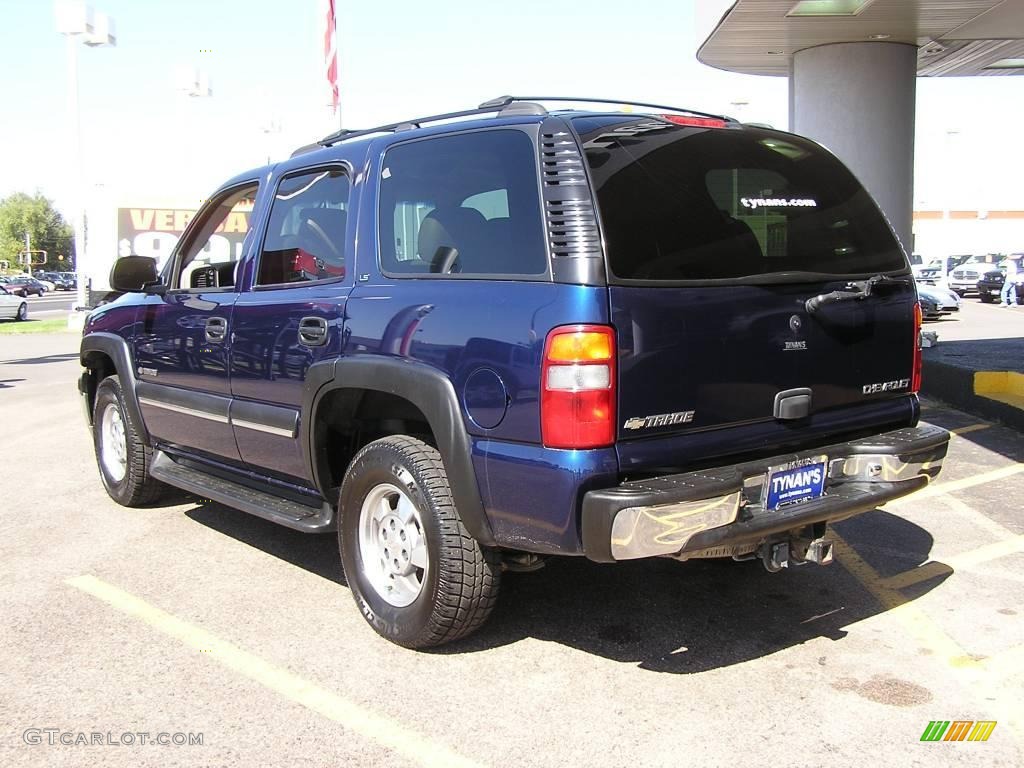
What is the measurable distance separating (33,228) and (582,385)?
359 feet

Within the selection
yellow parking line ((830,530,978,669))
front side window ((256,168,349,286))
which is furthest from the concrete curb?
front side window ((256,168,349,286))

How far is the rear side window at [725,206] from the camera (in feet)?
11.1

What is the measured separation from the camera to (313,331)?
4.19 metres

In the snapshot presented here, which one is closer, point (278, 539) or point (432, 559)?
point (432, 559)

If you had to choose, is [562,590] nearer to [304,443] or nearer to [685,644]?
[685,644]

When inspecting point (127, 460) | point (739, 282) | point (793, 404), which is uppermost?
point (739, 282)

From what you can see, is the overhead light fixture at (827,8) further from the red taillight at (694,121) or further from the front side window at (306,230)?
the front side window at (306,230)

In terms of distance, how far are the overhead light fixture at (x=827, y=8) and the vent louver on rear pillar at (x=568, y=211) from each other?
8.17m

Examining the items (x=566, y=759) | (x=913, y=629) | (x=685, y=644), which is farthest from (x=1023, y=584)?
(x=566, y=759)

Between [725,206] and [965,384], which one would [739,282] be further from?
[965,384]

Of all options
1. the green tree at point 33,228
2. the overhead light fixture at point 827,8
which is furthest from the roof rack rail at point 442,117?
the green tree at point 33,228

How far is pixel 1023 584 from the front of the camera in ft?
15.1

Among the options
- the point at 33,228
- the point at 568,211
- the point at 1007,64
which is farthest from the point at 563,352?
the point at 33,228

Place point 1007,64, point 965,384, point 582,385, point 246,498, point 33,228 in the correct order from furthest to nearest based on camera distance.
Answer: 1. point 33,228
2. point 1007,64
3. point 965,384
4. point 246,498
5. point 582,385
